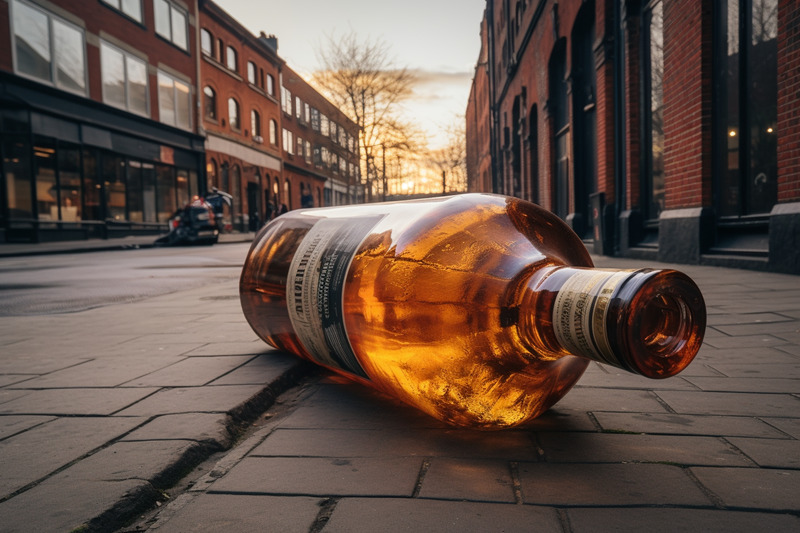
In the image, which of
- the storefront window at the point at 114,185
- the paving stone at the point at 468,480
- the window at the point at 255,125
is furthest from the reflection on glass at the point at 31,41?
the paving stone at the point at 468,480

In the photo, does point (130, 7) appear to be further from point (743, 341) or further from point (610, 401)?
point (610, 401)

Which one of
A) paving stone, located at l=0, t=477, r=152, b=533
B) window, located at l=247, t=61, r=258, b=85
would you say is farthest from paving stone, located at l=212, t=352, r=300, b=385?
window, located at l=247, t=61, r=258, b=85

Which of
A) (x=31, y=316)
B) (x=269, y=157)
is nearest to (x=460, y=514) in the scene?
(x=31, y=316)

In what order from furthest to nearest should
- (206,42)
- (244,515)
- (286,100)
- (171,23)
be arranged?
(286,100)
(206,42)
(171,23)
(244,515)

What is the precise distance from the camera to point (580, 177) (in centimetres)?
1207

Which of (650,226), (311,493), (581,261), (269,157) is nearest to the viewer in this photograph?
(311,493)

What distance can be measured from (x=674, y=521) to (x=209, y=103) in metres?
29.6

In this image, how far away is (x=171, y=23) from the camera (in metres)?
23.7

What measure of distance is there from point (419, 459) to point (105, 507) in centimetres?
67

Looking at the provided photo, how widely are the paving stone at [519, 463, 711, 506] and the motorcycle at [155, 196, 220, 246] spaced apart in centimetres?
1631

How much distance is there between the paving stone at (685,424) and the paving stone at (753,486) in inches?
10.3

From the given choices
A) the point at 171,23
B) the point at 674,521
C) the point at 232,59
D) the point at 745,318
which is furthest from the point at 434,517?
the point at 232,59

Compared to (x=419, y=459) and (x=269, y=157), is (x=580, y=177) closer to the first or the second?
(x=419, y=459)

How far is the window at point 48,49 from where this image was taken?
15883mm
